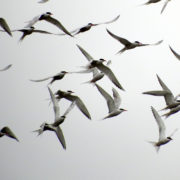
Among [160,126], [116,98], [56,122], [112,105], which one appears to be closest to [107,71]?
[112,105]

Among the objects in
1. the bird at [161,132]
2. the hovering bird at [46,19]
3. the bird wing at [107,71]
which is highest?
the hovering bird at [46,19]

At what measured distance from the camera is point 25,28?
551 inches

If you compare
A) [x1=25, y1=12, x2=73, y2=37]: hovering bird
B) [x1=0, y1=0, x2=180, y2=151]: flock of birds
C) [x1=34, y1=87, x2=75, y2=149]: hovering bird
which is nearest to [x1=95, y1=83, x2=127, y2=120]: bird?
[x1=0, y1=0, x2=180, y2=151]: flock of birds

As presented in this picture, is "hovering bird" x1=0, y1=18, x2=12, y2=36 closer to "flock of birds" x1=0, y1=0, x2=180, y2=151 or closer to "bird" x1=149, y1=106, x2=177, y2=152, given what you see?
"flock of birds" x1=0, y1=0, x2=180, y2=151

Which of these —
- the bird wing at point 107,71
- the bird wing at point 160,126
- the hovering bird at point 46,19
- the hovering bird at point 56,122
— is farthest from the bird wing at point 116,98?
the hovering bird at point 46,19

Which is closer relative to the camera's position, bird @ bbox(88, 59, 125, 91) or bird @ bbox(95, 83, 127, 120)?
bird @ bbox(88, 59, 125, 91)

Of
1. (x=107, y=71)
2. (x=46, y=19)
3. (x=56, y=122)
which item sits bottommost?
(x=56, y=122)

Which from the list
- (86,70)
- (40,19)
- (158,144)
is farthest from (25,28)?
(158,144)

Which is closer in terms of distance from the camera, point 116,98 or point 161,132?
point 161,132

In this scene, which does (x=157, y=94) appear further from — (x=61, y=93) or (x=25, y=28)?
(x=25, y=28)

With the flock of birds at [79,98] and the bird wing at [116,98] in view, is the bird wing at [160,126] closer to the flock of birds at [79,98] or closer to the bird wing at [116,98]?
the flock of birds at [79,98]

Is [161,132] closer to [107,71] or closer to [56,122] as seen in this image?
[107,71]

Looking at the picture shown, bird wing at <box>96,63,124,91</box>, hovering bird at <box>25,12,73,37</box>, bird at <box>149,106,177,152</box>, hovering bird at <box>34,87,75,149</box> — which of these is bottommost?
bird at <box>149,106,177,152</box>

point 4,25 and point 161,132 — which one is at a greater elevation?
point 4,25
